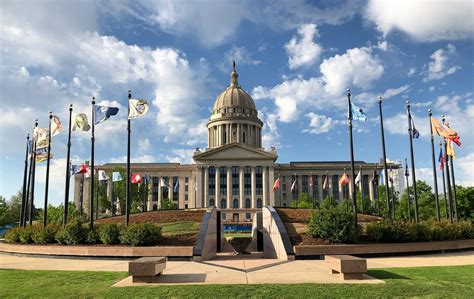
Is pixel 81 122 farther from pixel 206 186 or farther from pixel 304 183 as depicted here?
pixel 304 183

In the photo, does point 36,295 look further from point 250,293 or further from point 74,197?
point 74,197

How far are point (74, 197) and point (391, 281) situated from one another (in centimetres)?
11248

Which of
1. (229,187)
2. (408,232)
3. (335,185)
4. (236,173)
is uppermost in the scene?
(236,173)

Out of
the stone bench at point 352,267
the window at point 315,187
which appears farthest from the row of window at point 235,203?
the stone bench at point 352,267

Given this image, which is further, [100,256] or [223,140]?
[223,140]

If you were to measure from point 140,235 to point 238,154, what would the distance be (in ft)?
252

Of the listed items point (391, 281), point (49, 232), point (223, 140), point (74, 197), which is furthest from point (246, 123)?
point (391, 281)

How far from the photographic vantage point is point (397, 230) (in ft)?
71.9

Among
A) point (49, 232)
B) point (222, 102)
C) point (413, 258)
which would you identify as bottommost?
point (413, 258)

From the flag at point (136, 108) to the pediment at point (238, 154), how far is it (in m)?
71.0

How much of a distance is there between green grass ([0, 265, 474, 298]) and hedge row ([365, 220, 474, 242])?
27.7 feet

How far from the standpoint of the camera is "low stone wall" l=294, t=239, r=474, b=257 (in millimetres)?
19703

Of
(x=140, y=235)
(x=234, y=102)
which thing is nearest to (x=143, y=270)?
(x=140, y=235)

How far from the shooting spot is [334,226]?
2103cm
